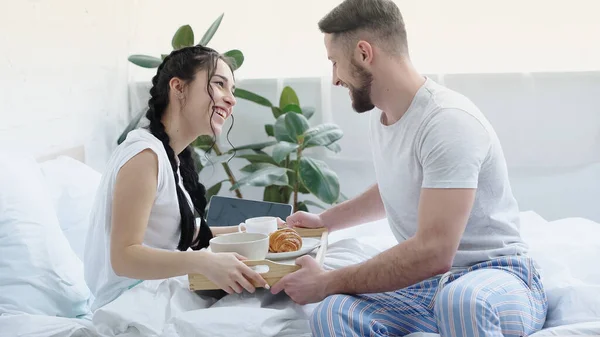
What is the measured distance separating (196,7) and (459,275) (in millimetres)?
2239

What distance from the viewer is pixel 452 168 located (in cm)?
140

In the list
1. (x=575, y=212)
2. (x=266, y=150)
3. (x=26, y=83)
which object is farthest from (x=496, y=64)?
(x=26, y=83)

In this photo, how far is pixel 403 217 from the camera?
1611 mm

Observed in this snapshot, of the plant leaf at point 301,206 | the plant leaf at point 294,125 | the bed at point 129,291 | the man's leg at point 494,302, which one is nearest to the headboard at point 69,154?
the bed at point 129,291

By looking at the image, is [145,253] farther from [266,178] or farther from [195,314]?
[266,178]

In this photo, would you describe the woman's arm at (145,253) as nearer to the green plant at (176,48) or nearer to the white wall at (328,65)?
the white wall at (328,65)

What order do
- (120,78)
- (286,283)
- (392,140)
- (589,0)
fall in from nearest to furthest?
(286,283), (392,140), (589,0), (120,78)

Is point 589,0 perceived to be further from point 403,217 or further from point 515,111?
point 403,217

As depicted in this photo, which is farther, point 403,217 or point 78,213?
point 78,213

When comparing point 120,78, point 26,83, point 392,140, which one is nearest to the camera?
point 392,140

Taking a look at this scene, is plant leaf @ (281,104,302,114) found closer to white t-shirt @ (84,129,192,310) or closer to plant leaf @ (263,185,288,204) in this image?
plant leaf @ (263,185,288,204)

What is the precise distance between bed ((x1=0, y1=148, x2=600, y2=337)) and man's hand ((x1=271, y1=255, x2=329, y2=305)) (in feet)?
0.11

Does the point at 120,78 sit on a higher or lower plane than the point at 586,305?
higher

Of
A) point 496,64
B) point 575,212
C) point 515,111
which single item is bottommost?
point 575,212
